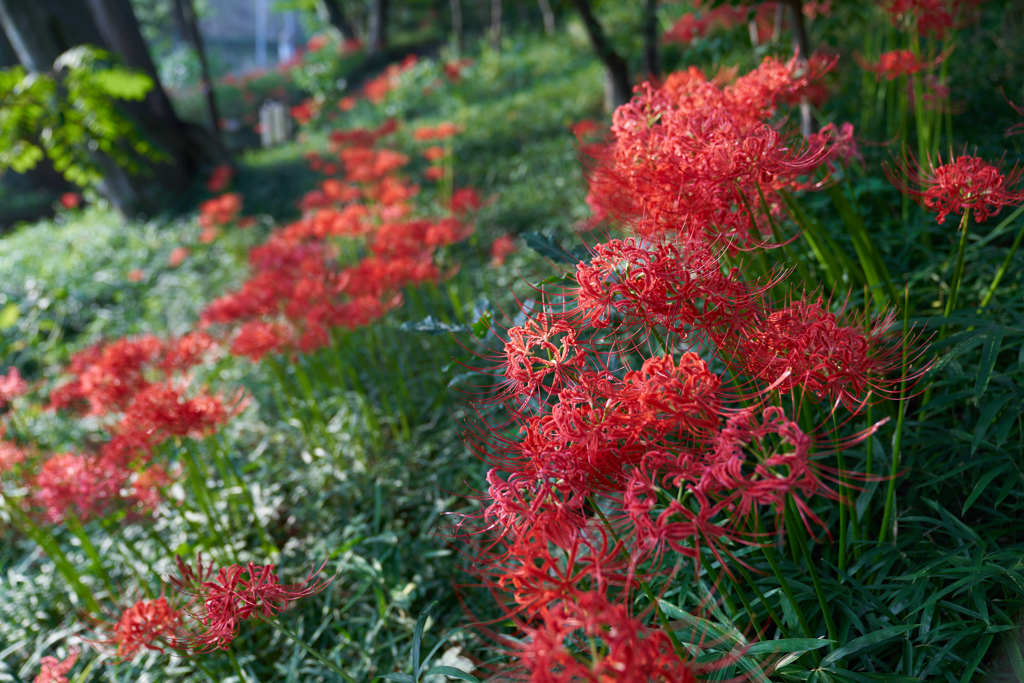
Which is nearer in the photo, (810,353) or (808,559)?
(810,353)

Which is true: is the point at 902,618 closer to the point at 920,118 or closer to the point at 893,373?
the point at 893,373

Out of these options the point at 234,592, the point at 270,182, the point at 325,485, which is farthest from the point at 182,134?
the point at 234,592

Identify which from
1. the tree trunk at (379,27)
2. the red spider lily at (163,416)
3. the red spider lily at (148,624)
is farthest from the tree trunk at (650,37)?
the tree trunk at (379,27)

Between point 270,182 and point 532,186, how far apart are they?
4.81 metres

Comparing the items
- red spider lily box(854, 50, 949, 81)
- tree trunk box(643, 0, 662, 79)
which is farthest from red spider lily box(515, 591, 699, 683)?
tree trunk box(643, 0, 662, 79)

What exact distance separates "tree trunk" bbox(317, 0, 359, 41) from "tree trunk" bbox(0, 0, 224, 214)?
25.6 ft

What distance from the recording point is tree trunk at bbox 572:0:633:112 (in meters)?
4.49

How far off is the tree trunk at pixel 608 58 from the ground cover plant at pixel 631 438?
78cm

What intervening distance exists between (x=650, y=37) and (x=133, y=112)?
22.5ft

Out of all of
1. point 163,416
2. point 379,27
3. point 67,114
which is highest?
point 379,27

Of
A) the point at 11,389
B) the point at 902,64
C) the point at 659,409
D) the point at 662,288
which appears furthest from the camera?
the point at 11,389

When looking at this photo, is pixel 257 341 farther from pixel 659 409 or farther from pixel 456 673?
pixel 659 409

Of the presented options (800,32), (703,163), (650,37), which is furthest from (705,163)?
(650,37)

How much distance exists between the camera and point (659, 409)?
963mm
